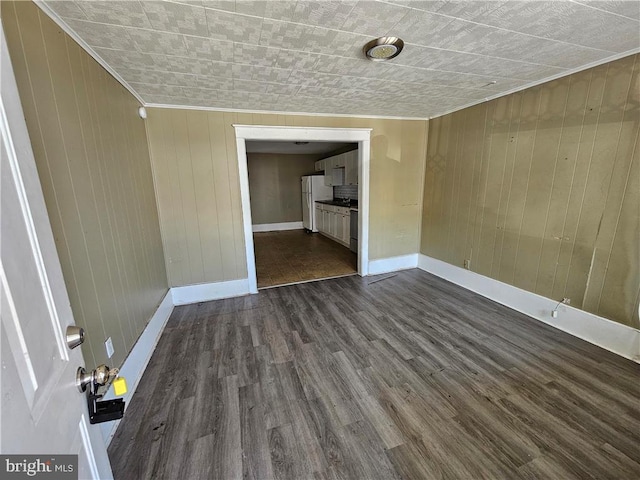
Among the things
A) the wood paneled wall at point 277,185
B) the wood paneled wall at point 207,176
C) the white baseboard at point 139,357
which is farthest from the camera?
the wood paneled wall at point 277,185

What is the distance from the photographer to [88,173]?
161 cm

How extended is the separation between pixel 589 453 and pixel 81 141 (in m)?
3.36

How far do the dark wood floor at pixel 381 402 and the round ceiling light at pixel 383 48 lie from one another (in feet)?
7.65

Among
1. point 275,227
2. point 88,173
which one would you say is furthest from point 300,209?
point 88,173

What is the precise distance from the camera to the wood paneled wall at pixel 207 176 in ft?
9.78

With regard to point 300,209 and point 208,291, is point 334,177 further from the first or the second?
point 208,291

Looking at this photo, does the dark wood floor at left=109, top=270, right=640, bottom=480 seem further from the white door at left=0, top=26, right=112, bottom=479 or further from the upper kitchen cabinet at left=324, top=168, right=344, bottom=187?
the upper kitchen cabinet at left=324, top=168, right=344, bottom=187

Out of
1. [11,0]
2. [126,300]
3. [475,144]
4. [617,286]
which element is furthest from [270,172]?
[617,286]

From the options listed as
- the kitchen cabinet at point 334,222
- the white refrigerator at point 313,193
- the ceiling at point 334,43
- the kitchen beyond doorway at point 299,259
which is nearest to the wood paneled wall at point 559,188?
the ceiling at point 334,43

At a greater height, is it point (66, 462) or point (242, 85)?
point (242, 85)

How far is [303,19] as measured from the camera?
149 centimetres

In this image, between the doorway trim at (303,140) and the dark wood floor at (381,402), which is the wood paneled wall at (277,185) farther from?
the dark wood floor at (381,402)

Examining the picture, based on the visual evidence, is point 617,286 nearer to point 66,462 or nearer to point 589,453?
point 589,453

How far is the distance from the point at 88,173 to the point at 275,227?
656cm
